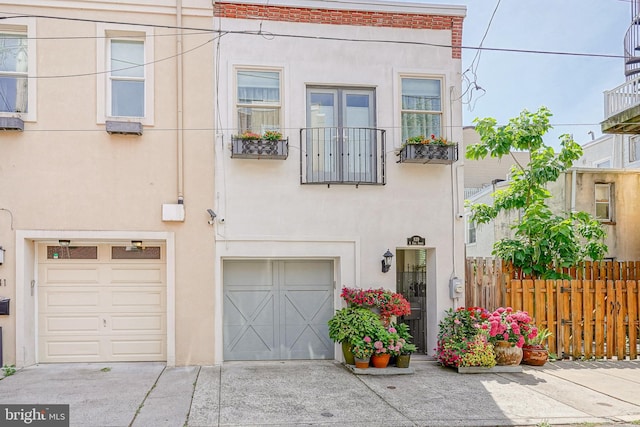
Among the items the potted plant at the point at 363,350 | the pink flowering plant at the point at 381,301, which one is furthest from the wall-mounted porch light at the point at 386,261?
the potted plant at the point at 363,350

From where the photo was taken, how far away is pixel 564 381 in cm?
820

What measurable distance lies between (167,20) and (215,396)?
21.1 ft

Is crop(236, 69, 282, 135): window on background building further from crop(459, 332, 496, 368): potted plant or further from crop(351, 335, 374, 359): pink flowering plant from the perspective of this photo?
crop(459, 332, 496, 368): potted plant

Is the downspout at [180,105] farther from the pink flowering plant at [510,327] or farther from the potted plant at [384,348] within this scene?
the pink flowering plant at [510,327]

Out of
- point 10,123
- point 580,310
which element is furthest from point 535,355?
point 10,123

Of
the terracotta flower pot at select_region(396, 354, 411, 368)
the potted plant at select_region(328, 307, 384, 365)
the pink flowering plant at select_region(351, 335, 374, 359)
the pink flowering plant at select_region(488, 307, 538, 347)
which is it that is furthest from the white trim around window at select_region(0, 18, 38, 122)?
the pink flowering plant at select_region(488, 307, 538, 347)

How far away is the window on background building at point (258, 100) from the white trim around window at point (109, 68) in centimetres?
155

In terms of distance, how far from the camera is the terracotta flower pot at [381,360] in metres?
8.62

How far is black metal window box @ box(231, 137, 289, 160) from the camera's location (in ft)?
29.8

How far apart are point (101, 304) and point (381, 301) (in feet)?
16.3

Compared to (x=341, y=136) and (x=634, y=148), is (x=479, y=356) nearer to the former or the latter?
(x=341, y=136)

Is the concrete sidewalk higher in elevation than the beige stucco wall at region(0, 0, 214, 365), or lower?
lower

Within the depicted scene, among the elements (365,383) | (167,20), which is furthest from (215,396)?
(167,20)

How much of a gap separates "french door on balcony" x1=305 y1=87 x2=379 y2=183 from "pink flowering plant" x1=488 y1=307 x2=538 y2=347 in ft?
10.7
